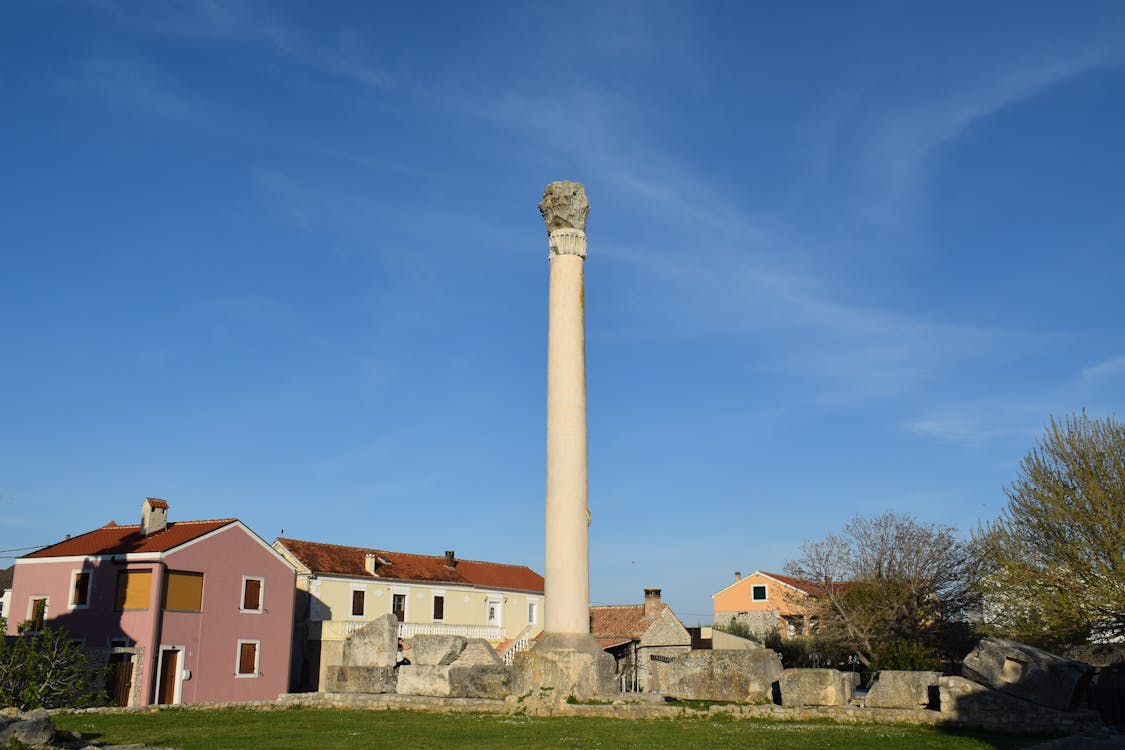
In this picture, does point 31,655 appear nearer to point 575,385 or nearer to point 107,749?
point 107,749

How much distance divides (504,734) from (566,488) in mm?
6823

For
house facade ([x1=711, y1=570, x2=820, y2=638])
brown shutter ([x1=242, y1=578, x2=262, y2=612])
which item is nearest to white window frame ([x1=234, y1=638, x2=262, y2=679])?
brown shutter ([x1=242, y1=578, x2=262, y2=612])

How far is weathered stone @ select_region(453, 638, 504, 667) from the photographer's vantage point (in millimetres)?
22906

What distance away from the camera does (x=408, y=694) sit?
22531mm

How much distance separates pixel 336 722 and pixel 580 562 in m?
6.11

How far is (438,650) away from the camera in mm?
24172

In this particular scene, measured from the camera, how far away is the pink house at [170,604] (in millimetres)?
32594

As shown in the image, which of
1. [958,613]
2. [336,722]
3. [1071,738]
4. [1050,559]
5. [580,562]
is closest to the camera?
[1071,738]

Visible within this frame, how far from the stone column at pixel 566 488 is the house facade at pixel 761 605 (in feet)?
133

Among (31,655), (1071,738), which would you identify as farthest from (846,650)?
(31,655)

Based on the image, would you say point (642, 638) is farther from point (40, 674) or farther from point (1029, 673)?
point (1029, 673)

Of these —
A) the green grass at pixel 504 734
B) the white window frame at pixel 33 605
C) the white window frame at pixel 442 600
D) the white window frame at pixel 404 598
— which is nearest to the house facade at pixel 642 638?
the white window frame at pixel 442 600

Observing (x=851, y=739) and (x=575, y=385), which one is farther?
(x=575, y=385)

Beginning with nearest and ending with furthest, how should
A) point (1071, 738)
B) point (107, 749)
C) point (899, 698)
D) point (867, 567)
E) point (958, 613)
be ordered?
point (107, 749) < point (1071, 738) < point (899, 698) < point (958, 613) < point (867, 567)
